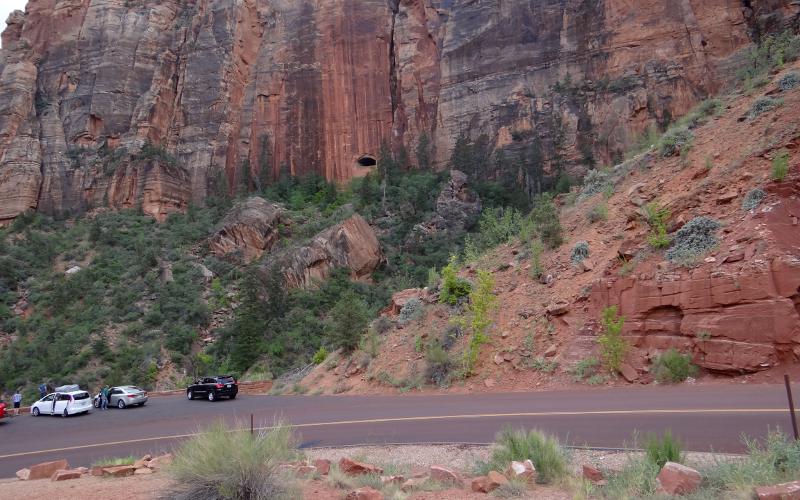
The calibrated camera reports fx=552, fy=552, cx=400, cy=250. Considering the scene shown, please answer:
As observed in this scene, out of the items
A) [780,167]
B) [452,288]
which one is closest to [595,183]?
[452,288]

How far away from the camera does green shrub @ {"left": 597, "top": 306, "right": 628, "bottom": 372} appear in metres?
13.8

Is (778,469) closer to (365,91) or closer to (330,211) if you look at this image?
(330,211)

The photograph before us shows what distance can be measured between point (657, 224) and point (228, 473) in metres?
14.5

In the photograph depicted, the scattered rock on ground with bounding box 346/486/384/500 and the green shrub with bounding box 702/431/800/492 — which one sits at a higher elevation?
the green shrub with bounding box 702/431/800/492

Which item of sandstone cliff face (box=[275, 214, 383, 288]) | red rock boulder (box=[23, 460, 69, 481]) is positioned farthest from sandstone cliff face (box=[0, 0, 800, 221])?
red rock boulder (box=[23, 460, 69, 481])

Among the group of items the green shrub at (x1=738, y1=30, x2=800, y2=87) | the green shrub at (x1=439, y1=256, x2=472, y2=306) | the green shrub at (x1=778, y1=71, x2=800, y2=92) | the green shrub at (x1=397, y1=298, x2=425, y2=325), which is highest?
the green shrub at (x1=738, y1=30, x2=800, y2=87)

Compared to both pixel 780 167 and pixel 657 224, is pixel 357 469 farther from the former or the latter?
pixel 780 167

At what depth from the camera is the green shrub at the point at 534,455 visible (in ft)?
21.1

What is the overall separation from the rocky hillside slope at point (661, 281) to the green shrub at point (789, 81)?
0.14ft

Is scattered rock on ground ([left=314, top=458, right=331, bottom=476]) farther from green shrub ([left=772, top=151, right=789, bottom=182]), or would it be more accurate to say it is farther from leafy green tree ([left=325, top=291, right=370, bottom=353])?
leafy green tree ([left=325, top=291, right=370, bottom=353])

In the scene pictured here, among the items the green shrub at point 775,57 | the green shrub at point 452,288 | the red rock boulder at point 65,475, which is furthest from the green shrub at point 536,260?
the red rock boulder at point 65,475

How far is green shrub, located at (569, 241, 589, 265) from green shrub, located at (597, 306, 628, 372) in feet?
13.9

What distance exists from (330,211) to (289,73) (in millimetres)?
18688

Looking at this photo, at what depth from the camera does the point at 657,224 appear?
16312 mm
